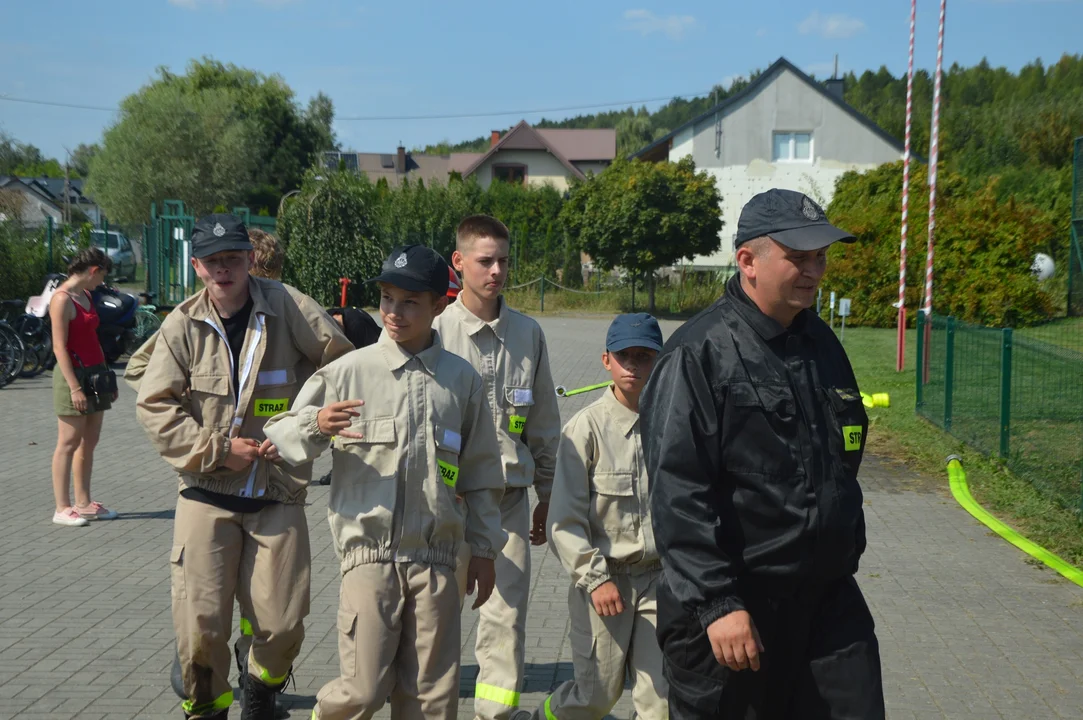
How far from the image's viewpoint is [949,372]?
42.3 feet

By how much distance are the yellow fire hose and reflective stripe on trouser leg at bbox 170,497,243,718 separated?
5447mm

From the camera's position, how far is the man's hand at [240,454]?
4371mm

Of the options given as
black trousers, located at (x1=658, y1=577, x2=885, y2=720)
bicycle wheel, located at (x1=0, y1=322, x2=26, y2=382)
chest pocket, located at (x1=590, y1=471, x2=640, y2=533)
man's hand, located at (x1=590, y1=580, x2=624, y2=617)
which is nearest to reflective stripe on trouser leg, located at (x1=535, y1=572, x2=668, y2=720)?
man's hand, located at (x1=590, y1=580, x2=624, y2=617)

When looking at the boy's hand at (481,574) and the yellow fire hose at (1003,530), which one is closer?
the boy's hand at (481,574)

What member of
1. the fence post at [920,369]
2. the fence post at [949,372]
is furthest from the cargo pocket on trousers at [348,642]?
the fence post at [920,369]

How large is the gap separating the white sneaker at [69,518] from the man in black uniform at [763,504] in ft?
21.7

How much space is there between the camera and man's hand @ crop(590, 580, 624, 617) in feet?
13.7

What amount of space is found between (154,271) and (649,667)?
21.6 metres

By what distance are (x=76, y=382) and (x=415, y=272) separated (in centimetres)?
543

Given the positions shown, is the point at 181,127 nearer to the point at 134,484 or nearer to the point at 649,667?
the point at 134,484

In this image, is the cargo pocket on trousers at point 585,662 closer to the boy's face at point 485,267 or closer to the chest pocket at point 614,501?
the chest pocket at point 614,501

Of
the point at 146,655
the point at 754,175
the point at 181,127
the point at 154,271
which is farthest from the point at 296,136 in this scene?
the point at 146,655

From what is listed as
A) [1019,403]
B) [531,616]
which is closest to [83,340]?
[531,616]

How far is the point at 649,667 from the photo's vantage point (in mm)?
4242
